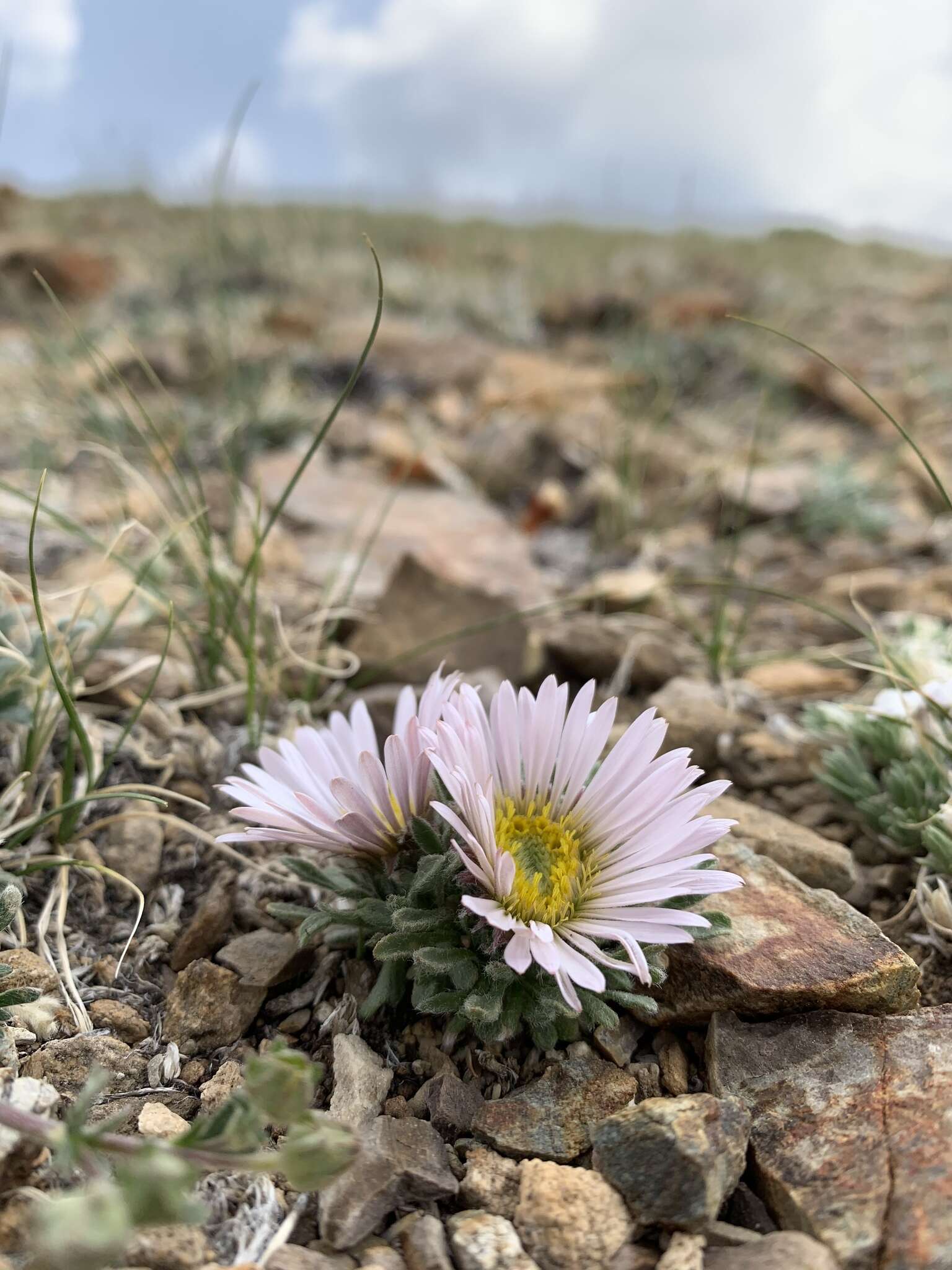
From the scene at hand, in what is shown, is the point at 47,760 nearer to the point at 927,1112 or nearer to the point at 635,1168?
the point at 635,1168

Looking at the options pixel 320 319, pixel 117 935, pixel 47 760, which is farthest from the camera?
pixel 320 319

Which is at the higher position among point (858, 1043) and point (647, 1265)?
point (858, 1043)

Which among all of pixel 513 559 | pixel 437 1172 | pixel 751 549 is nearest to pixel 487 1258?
pixel 437 1172

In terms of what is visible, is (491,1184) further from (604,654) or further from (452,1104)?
(604,654)

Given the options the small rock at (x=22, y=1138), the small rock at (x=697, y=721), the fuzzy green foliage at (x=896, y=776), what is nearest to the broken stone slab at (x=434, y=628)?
the small rock at (x=697, y=721)

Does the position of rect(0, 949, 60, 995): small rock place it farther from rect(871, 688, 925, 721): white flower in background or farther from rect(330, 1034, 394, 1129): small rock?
rect(871, 688, 925, 721): white flower in background

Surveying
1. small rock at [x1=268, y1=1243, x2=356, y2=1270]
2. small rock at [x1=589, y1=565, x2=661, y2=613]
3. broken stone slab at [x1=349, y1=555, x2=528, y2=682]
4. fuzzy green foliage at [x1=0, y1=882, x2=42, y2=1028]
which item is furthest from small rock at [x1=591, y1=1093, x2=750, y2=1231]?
small rock at [x1=589, y1=565, x2=661, y2=613]
